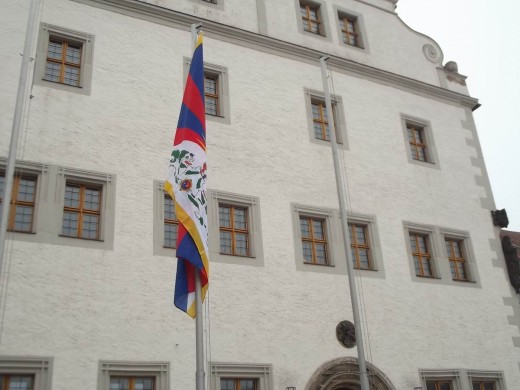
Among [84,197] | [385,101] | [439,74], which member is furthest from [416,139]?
[84,197]

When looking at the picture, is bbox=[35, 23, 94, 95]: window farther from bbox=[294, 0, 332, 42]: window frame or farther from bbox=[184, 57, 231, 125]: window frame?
bbox=[294, 0, 332, 42]: window frame

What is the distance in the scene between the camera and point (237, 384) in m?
12.2

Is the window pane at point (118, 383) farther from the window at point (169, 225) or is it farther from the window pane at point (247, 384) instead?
the window at point (169, 225)

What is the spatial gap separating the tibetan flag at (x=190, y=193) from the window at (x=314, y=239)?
16.2ft

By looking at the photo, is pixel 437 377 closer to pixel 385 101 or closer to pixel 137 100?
pixel 385 101

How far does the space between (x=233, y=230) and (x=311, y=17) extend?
736 centimetres

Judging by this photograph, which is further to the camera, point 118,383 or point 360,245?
point 360,245

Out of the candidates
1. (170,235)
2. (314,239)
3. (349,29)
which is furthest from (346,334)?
(349,29)

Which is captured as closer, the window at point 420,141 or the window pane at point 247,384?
the window pane at point 247,384

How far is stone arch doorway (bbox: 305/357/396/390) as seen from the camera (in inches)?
511

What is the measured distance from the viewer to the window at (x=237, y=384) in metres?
12.1

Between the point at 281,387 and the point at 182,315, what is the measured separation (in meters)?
2.42

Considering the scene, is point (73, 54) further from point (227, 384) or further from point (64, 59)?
point (227, 384)

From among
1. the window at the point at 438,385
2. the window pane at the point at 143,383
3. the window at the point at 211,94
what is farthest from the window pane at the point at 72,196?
the window at the point at 438,385
